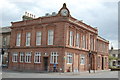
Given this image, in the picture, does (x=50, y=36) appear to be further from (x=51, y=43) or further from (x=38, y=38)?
(x=38, y=38)

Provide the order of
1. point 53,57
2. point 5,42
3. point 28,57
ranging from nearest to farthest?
point 53,57 < point 28,57 < point 5,42

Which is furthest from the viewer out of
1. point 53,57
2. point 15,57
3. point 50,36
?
point 15,57

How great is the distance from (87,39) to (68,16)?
32.6 ft

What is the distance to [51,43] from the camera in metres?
34.1

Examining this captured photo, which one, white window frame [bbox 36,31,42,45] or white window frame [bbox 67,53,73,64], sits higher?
white window frame [bbox 36,31,42,45]

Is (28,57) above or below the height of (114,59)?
above

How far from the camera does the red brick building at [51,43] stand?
108ft

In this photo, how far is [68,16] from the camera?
110ft

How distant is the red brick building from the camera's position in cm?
3288

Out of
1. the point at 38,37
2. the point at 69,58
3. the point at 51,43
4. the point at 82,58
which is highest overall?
the point at 38,37

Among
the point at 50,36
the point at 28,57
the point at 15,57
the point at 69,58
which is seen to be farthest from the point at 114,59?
the point at 50,36

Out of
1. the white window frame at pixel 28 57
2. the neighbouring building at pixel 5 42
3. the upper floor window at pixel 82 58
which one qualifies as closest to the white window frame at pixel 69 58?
the upper floor window at pixel 82 58

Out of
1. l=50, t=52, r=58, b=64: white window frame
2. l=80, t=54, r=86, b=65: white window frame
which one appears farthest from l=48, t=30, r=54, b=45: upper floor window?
l=80, t=54, r=86, b=65: white window frame

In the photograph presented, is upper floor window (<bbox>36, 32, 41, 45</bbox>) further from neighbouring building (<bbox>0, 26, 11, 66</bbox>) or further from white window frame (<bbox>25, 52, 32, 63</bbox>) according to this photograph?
neighbouring building (<bbox>0, 26, 11, 66</bbox>)
